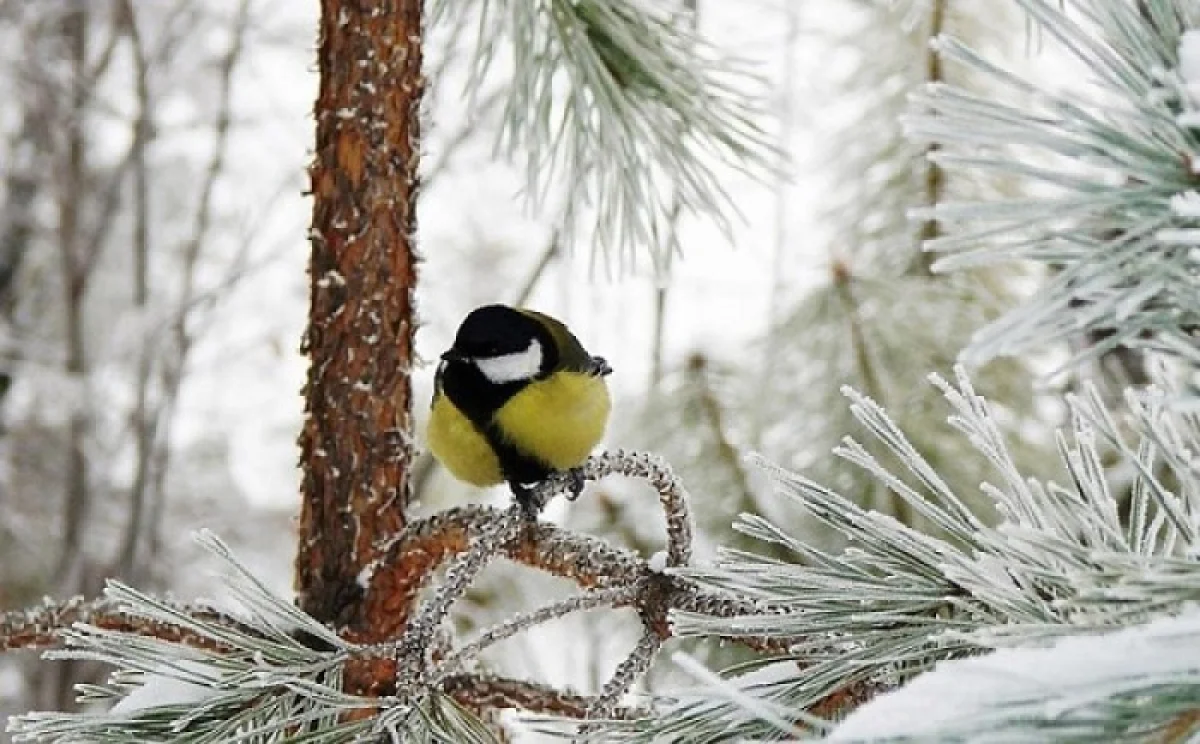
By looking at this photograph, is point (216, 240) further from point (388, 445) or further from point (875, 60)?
point (388, 445)

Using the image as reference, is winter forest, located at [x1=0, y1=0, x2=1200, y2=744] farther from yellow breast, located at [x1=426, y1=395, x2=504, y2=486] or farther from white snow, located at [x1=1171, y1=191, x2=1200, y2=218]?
yellow breast, located at [x1=426, y1=395, x2=504, y2=486]

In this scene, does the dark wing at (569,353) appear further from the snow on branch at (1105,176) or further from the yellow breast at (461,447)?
the snow on branch at (1105,176)

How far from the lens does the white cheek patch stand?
99cm

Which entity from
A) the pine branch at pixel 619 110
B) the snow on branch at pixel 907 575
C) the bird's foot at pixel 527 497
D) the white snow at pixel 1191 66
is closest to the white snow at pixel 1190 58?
the white snow at pixel 1191 66

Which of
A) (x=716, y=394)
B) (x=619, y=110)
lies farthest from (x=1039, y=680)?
(x=716, y=394)

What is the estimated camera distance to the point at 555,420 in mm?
969

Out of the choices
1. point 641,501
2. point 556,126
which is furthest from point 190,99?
point 556,126

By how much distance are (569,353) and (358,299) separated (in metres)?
0.30

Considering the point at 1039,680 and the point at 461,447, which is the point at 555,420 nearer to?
the point at 461,447

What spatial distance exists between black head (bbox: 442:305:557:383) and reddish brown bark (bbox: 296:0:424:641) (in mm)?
217

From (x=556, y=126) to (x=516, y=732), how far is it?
1.30ft

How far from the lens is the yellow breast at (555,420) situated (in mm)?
964

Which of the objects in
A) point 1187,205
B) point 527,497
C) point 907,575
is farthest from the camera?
point 527,497

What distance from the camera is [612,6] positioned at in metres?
0.90
